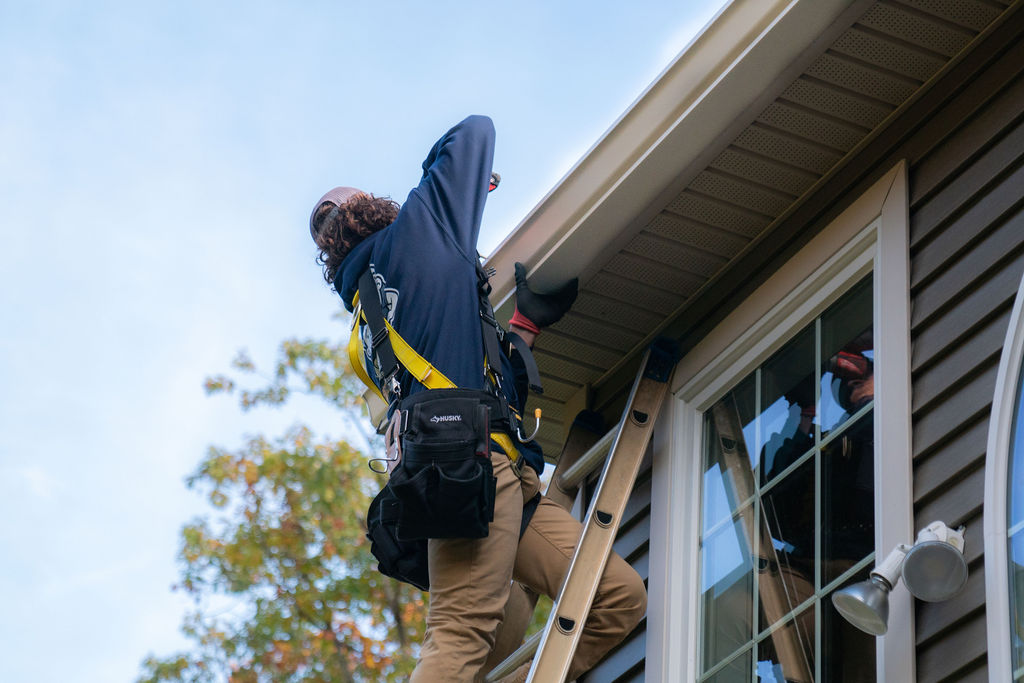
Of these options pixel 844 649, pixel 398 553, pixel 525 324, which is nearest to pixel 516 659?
pixel 398 553

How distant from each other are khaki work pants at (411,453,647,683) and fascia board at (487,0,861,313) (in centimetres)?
92

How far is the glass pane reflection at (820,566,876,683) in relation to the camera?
3342 mm

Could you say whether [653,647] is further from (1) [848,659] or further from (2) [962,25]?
(2) [962,25]

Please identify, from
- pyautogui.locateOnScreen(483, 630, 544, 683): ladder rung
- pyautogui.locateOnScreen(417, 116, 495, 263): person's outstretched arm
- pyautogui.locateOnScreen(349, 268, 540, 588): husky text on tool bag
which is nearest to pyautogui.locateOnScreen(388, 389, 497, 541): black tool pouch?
pyautogui.locateOnScreen(349, 268, 540, 588): husky text on tool bag

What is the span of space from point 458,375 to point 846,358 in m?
1.17

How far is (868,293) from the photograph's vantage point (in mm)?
3926

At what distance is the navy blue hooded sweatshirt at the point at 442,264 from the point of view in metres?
3.94

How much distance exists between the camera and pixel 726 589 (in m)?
4.10

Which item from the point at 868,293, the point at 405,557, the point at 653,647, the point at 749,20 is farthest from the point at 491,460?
the point at 749,20

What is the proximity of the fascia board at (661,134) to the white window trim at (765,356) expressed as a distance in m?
0.51

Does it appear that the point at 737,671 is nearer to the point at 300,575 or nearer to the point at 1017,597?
the point at 1017,597

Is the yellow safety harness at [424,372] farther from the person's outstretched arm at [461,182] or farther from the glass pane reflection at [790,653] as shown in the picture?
the glass pane reflection at [790,653]

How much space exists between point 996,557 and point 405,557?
72.0 inches

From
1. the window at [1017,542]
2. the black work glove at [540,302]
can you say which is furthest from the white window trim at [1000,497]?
the black work glove at [540,302]
